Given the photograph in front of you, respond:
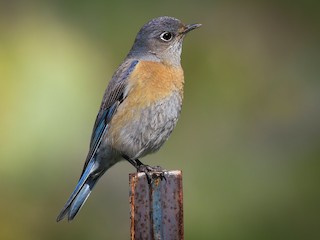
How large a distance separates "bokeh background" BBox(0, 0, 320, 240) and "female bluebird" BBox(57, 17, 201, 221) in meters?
1.39

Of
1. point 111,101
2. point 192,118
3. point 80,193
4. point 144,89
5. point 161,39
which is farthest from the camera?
point 192,118

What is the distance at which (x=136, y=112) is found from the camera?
21.6 ft

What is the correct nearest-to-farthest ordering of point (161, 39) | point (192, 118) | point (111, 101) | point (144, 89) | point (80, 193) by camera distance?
1. point (144, 89)
2. point (80, 193)
3. point (111, 101)
4. point (161, 39)
5. point (192, 118)

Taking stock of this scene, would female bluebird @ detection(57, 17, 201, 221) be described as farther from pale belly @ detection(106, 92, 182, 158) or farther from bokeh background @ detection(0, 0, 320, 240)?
bokeh background @ detection(0, 0, 320, 240)

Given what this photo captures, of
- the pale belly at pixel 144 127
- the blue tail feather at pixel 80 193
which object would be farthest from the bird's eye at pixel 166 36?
the blue tail feather at pixel 80 193

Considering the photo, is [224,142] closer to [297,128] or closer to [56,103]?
[297,128]

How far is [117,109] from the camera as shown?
22.1ft

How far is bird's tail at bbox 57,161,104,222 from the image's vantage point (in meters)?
6.49

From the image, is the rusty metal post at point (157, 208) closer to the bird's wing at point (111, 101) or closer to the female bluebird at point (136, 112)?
the female bluebird at point (136, 112)

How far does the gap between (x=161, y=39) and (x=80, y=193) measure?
136 centimetres

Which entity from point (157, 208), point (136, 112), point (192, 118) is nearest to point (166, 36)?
point (136, 112)

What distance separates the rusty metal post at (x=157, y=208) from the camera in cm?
441

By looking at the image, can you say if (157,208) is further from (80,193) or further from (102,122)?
(102,122)

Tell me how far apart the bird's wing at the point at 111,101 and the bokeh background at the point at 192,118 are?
139 cm
